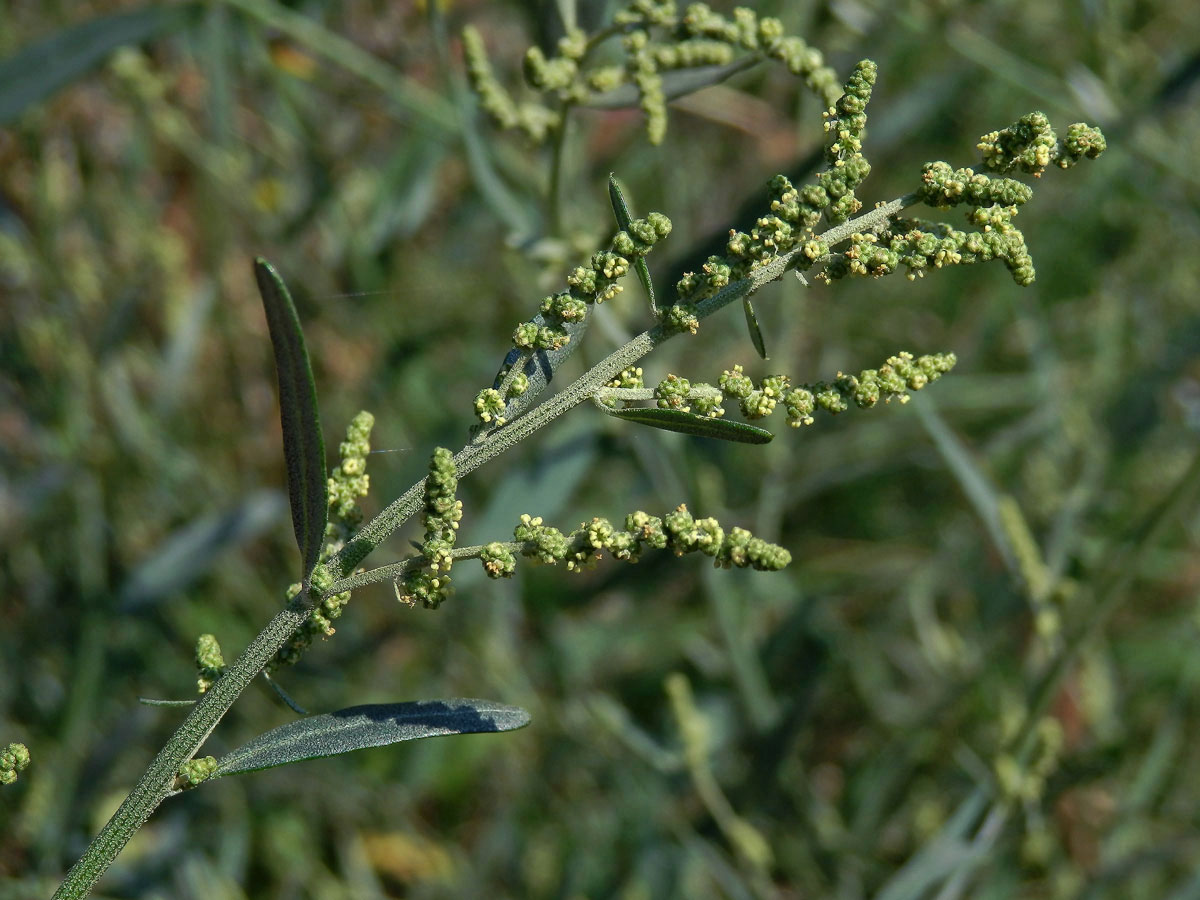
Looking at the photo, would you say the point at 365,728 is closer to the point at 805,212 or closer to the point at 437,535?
the point at 437,535

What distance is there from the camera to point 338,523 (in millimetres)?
1187

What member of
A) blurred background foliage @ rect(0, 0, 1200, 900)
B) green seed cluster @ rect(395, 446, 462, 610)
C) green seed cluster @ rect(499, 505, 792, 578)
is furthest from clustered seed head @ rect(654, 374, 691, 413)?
blurred background foliage @ rect(0, 0, 1200, 900)

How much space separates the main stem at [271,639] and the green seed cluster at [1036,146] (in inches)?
12.3

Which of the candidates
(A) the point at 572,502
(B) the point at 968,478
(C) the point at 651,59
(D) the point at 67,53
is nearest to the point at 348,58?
(D) the point at 67,53

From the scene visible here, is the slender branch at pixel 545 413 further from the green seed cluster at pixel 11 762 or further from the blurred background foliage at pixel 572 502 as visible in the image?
the blurred background foliage at pixel 572 502

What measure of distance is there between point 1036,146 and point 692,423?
45cm

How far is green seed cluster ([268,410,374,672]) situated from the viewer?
3.59ft

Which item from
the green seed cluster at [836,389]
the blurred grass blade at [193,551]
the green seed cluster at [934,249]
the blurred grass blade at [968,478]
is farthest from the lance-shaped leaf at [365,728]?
the blurred grass blade at [193,551]

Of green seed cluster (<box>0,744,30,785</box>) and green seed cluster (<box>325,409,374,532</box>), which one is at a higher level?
green seed cluster (<box>325,409,374,532</box>)

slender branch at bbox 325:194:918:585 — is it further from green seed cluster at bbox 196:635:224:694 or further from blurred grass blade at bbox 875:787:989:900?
blurred grass blade at bbox 875:787:989:900

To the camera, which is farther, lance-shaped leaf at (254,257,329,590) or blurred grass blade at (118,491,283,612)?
blurred grass blade at (118,491,283,612)

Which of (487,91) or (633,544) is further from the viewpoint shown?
(487,91)

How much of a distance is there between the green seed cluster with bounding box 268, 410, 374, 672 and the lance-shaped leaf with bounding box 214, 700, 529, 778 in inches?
3.0

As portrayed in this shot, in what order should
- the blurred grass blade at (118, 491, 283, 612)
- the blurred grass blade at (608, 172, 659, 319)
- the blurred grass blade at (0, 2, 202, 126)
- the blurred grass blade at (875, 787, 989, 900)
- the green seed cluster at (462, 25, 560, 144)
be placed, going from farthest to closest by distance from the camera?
the blurred grass blade at (118, 491, 283, 612)
the blurred grass blade at (0, 2, 202, 126)
the blurred grass blade at (875, 787, 989, 900)
the green seed cluster at (462, 25, 560, 144)
the blurred grass blade at (608, 172, 659, 319)
